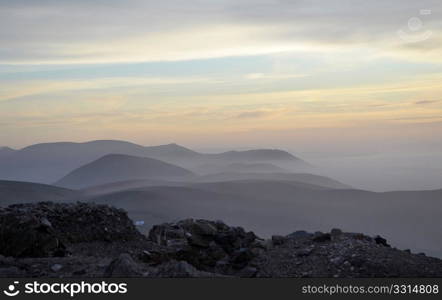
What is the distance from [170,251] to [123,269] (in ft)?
17.0

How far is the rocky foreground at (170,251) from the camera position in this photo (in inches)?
562

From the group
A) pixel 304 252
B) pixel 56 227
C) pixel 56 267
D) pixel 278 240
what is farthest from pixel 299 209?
pixel 56 267

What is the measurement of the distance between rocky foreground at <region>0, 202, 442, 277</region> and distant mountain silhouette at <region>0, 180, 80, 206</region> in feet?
212

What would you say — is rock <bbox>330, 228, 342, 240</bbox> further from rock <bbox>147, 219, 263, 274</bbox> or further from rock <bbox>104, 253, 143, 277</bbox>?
rock <bbox>104, 253, 143, 277</bbox>

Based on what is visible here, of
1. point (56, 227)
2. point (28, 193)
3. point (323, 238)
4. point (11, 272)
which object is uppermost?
point (28, 193)

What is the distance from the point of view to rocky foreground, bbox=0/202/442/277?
46.9 feet

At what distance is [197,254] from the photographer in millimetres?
17906

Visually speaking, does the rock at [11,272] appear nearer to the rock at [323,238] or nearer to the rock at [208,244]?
the rock at [208,244]

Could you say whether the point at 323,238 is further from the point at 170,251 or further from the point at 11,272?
the point at 11,272

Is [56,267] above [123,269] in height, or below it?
below

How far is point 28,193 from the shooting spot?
3410 inches

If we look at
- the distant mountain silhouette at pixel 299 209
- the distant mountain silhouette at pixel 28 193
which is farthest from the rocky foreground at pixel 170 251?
the distant mountain silhouette at pixel 28 193

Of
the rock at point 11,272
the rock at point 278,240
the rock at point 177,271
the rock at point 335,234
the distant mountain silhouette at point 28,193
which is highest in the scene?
the distant mountain silhouette at point 28,193

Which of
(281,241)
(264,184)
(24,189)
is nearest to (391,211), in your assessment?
(264,184)
